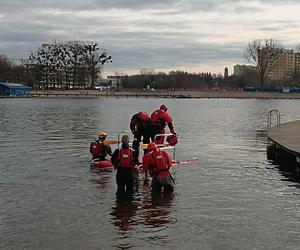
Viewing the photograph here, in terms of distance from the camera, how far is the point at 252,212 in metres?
11.3

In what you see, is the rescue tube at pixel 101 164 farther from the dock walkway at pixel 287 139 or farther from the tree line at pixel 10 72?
the tree line at pixel 10 72

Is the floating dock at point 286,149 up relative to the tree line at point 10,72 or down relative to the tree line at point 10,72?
down

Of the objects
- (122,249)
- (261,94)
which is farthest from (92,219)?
(261,94)

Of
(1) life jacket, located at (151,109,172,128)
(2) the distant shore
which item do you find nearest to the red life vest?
(1) life jacket, located at (151,109,172,128)

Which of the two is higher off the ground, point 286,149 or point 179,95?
point 286,149

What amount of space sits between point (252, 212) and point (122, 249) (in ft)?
12.0

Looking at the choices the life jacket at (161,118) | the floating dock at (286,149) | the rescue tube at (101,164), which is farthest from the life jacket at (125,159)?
the floating dock at (286,149)

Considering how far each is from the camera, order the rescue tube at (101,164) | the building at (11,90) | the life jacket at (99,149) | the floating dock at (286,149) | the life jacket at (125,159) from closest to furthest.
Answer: the life jacket at (125,159) → the rescue tube at (101,164) → the life jacket at (99,149) → the floating dock at (286,149) → the building at (11,90)

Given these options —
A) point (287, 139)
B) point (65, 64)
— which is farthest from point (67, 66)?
point (287, 139)

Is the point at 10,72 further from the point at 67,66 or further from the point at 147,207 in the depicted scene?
the point at 147,207

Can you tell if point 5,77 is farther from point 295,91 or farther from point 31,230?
point 31,230

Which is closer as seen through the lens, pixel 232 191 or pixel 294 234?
pixel 294 234

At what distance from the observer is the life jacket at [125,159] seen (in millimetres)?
12781

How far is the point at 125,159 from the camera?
12773mm
